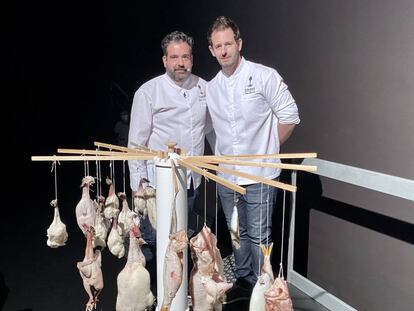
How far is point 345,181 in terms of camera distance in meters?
2.33

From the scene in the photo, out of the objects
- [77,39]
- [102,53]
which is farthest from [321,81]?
[77,39]

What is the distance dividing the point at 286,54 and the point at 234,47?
0.89 meters

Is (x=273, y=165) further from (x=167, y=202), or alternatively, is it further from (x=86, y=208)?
(x=86, y=208)

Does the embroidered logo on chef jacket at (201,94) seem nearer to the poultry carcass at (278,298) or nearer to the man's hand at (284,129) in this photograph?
the man's hand at (284,129)

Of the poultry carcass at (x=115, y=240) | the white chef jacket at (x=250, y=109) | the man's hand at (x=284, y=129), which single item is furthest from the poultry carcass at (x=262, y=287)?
the man's hand at (x=284, y=129)

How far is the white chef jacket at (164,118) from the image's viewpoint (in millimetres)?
2387

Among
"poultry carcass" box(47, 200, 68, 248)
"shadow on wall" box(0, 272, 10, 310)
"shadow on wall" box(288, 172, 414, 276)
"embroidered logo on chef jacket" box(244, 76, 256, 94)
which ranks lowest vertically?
"shadow on wall" box(0, 272, 10, 310)

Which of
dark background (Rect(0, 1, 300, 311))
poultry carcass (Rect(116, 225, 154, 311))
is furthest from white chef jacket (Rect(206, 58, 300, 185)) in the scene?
dark background (Rect(0, 1, 300, 311))

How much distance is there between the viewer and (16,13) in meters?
6.93

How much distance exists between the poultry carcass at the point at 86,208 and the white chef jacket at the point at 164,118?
0.54 metres

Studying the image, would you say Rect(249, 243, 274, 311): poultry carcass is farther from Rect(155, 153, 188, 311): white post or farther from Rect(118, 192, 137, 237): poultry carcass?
Rect(118, 192, 137, 237): poultry carcass

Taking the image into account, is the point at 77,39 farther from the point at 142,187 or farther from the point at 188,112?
the point at 142,187

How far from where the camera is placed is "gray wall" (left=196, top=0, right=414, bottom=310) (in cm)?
240

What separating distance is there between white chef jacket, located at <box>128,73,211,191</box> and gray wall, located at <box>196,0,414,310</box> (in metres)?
0.86
